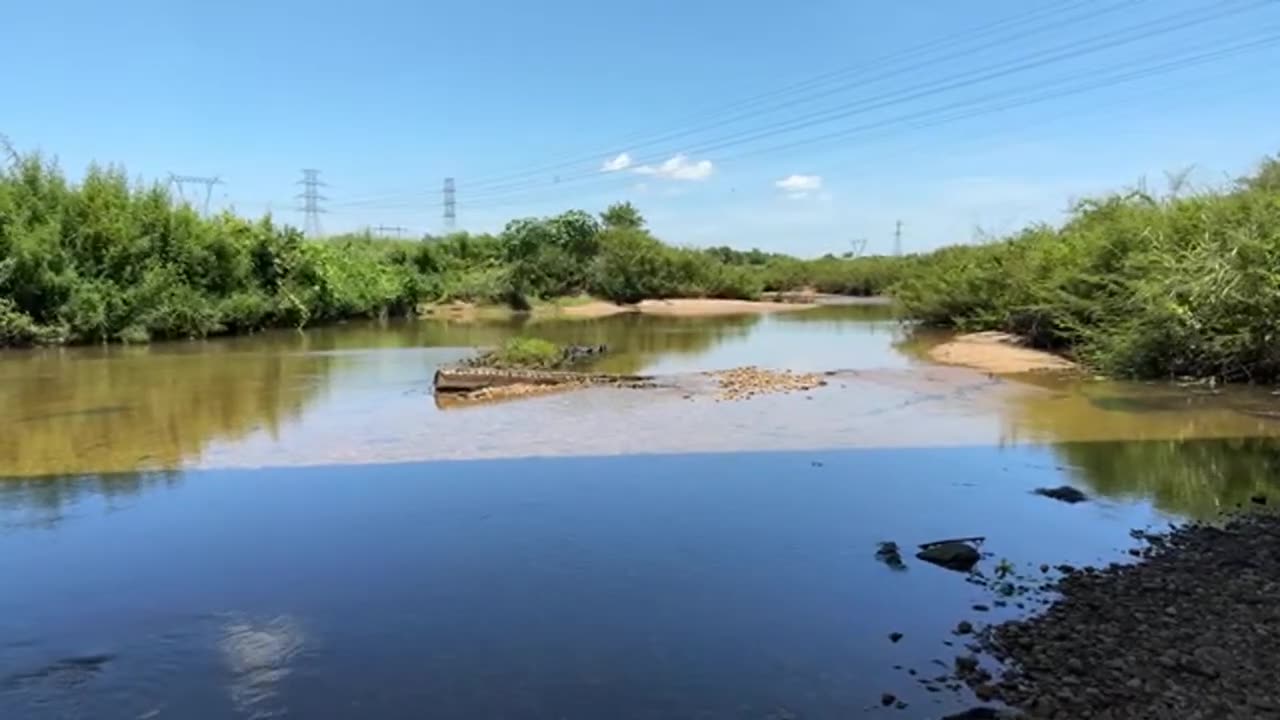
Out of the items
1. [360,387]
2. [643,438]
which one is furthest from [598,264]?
[643,438]

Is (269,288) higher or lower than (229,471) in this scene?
higher

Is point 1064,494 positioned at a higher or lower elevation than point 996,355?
lower

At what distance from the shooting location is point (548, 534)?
9219 millimetres

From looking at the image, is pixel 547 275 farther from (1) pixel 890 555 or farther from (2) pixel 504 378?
(1) pixel 890 555

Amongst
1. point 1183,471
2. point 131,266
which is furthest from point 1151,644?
point 131,266

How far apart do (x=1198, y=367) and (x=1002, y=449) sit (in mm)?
9255

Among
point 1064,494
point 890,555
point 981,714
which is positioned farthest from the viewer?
point 1064,494

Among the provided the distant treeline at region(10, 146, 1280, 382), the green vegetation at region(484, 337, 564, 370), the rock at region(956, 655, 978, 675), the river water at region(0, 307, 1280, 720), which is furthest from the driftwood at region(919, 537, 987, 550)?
the green vegetation at region(484, 337, 564, 370)

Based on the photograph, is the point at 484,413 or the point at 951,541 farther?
the point at 484,413

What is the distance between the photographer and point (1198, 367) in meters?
20.4

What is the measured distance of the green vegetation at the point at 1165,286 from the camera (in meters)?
18.5

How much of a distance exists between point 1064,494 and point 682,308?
5051 centimetres

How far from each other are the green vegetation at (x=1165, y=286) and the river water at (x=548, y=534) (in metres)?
1.12

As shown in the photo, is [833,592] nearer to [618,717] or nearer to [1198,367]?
[618,717]
